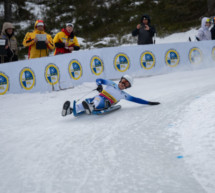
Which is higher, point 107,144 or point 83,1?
point 83,1

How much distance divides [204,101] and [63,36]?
6006mm

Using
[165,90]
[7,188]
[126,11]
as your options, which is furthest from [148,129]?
[126,11]

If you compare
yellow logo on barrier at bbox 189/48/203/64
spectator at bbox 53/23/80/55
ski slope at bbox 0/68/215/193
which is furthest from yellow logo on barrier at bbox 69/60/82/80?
yellow logo on barrier at bbox 189/48/203/64

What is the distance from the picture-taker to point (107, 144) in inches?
140

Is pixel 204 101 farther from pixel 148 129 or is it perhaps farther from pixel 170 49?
pixel 170 49

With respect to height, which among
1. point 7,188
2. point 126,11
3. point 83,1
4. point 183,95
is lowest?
point 7,188

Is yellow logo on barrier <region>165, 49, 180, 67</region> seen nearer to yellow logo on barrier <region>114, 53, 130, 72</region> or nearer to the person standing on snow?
yellow logo on barrier <region>114, 53, 130, 72</region>

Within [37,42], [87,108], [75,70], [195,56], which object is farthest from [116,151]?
[195,56]

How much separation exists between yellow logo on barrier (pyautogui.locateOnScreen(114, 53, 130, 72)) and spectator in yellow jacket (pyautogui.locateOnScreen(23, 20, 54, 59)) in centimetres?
239

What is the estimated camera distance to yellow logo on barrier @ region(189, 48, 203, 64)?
10039 mm

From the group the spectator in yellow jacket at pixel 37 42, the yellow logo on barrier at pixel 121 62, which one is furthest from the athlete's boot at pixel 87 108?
the spectator in yellow jacket at pixel 37 42

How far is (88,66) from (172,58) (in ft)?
10.8

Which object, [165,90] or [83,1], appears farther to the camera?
[83,1]

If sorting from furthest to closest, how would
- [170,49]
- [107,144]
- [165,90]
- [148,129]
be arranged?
[170,49]
[165,90]
[148,129]
[107,144]
